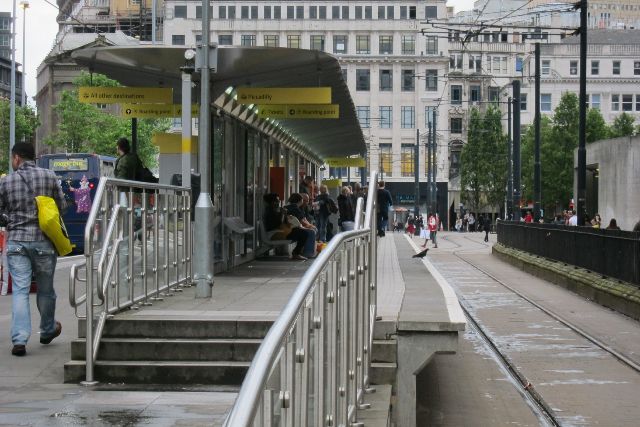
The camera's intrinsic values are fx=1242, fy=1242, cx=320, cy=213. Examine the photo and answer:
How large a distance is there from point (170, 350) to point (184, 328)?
28 centimetres

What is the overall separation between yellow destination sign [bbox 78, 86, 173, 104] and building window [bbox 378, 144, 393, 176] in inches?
3671

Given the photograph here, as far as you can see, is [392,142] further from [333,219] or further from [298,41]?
[333,219]

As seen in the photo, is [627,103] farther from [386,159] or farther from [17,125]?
[17,125]

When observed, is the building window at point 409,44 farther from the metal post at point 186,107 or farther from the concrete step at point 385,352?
the concrete step at point 385,352

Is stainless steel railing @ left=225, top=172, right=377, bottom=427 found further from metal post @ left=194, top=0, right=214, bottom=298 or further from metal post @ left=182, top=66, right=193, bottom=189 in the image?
metal post @ left=182, top=66, right=193, bottom=189

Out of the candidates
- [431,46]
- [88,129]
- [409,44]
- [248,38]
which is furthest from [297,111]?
[409,44]

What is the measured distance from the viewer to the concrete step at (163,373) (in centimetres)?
936

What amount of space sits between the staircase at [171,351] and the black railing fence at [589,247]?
12157mm

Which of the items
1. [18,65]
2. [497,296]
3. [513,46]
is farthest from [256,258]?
[18,65]

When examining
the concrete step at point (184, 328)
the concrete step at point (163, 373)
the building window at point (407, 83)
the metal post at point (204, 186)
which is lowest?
the concrete step at point (163, 373)

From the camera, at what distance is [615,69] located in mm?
117562

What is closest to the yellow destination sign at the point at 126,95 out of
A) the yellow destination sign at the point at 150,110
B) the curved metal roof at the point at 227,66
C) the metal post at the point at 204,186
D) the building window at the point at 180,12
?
the curved metal roof at the point at 227,66

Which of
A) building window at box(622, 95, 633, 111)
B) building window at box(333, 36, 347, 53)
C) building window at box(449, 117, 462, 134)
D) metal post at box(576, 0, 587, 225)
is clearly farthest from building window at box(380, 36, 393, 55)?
metal post at box(576, 0, 587, 225)

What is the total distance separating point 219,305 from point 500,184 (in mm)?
96896
